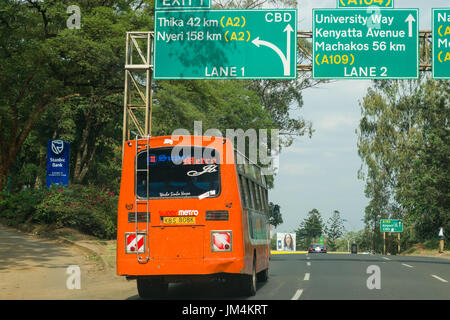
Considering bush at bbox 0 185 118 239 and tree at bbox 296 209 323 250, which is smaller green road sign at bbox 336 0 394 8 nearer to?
bush at bbox 0 185 118 239

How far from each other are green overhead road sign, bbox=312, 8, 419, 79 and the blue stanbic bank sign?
1256 centimetres

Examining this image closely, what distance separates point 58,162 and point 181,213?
17181 mm

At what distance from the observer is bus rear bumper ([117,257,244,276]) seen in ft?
38.5

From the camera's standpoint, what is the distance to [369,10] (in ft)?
65.8

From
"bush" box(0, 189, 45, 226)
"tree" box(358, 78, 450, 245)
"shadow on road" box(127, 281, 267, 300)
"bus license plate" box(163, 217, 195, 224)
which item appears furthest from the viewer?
"tree" box(358, 78, 450, 245)

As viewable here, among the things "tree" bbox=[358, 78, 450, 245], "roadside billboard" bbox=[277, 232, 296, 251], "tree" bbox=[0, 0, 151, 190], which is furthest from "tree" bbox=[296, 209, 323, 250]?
"tree" bbox=[0, 0, 151, 190]

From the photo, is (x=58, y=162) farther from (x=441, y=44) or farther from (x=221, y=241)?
(x=221, y=241)

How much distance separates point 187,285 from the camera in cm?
1599

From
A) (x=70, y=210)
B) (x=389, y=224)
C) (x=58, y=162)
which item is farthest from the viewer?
(x=389, y=224)

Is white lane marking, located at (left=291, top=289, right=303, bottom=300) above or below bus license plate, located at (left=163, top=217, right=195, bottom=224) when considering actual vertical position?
below

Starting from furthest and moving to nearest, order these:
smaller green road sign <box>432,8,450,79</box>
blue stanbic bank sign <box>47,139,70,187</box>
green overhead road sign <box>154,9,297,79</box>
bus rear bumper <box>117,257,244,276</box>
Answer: blue stanbic bank sign <box>47,139,70,187</box> → smaller green road sign <box>432,8,450,79</box> → green overhead road sign <box>154,9,297,79</box> → bus rear bumper <box>117,257,244,276</box>

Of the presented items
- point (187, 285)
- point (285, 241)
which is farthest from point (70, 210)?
point (285, 241)

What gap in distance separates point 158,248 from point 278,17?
34.9 ft
